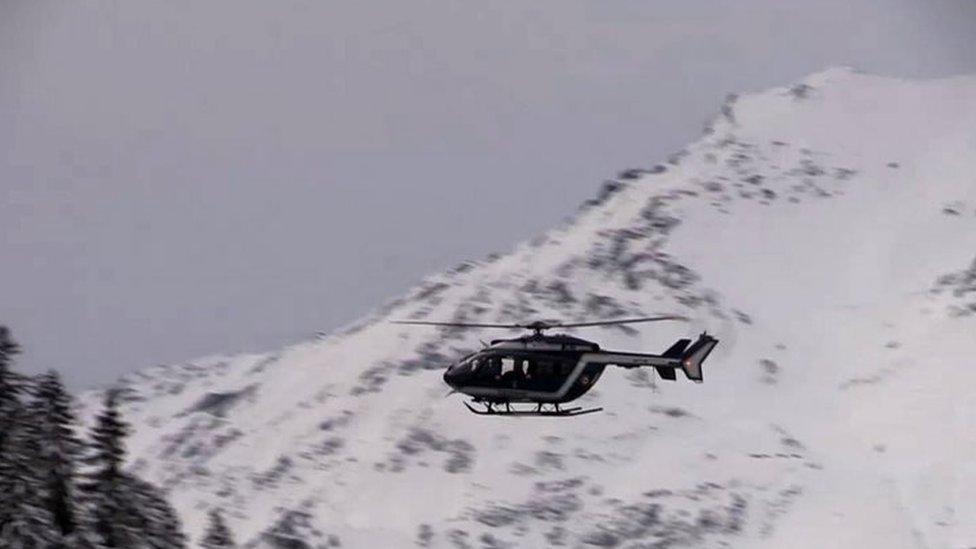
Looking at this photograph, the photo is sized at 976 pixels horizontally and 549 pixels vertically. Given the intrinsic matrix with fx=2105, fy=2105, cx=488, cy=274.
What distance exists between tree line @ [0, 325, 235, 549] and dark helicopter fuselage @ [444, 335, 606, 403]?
63.0ft

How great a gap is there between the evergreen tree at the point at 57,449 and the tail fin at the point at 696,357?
83.3 feet

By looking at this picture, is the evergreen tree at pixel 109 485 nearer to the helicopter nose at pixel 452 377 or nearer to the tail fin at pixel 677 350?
the helicopter nose at pixel 452 377

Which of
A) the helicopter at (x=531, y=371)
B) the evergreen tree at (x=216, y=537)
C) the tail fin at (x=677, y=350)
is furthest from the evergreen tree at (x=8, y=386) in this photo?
the tail fin at (x=677, y=350)

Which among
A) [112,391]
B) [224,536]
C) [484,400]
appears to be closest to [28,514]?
[112,391]

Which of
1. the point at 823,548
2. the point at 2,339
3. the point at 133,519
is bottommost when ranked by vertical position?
the point at 823,548

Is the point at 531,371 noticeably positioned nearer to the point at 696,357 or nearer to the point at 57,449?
the point at 696,357

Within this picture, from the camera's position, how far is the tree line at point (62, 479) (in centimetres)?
2945

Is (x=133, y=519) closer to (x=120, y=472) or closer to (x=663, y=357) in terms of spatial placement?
(x=120, y=472)

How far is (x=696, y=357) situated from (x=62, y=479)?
26.3m

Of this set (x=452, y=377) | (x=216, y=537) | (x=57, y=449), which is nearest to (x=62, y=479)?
(x=57, y=449)

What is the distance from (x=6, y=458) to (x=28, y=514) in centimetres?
98

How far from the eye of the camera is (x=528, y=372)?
50438 mm

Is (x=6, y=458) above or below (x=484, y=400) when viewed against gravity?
above

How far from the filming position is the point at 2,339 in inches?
1238
